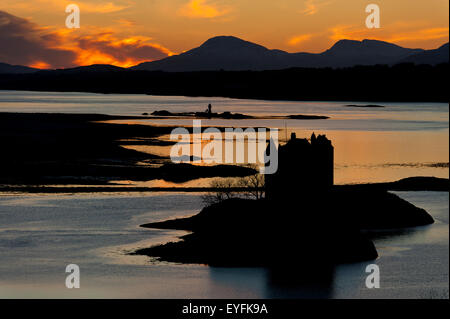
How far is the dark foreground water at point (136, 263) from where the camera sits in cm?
4075

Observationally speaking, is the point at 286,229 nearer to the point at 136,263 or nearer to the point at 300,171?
the point at 300,171

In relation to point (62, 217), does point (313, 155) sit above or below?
above

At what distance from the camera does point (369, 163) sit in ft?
288

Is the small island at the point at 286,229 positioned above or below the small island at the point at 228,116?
below

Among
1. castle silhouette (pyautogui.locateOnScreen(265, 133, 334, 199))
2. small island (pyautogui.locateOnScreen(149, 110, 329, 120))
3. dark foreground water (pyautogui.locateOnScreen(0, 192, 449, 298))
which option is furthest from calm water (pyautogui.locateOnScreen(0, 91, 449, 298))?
small island (pyautogui.locateOnScreen(149, 110, 329, 120))

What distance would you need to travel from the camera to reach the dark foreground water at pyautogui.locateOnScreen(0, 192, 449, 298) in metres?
40.8

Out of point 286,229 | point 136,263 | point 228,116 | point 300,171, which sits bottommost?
point 136,263

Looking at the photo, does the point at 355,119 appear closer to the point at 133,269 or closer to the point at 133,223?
the point at 133,223

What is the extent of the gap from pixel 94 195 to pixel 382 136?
6829 centimetres

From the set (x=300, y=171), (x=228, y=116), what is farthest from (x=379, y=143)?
(x=300, y=171)

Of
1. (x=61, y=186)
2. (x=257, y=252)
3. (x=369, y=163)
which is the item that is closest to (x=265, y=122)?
(x=369, y=163)

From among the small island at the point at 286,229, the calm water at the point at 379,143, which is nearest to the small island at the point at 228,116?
the calm water at the point at 379,143

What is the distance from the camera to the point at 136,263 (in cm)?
4559

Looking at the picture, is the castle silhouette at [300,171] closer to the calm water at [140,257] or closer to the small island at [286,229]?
the small island at [286,229]
